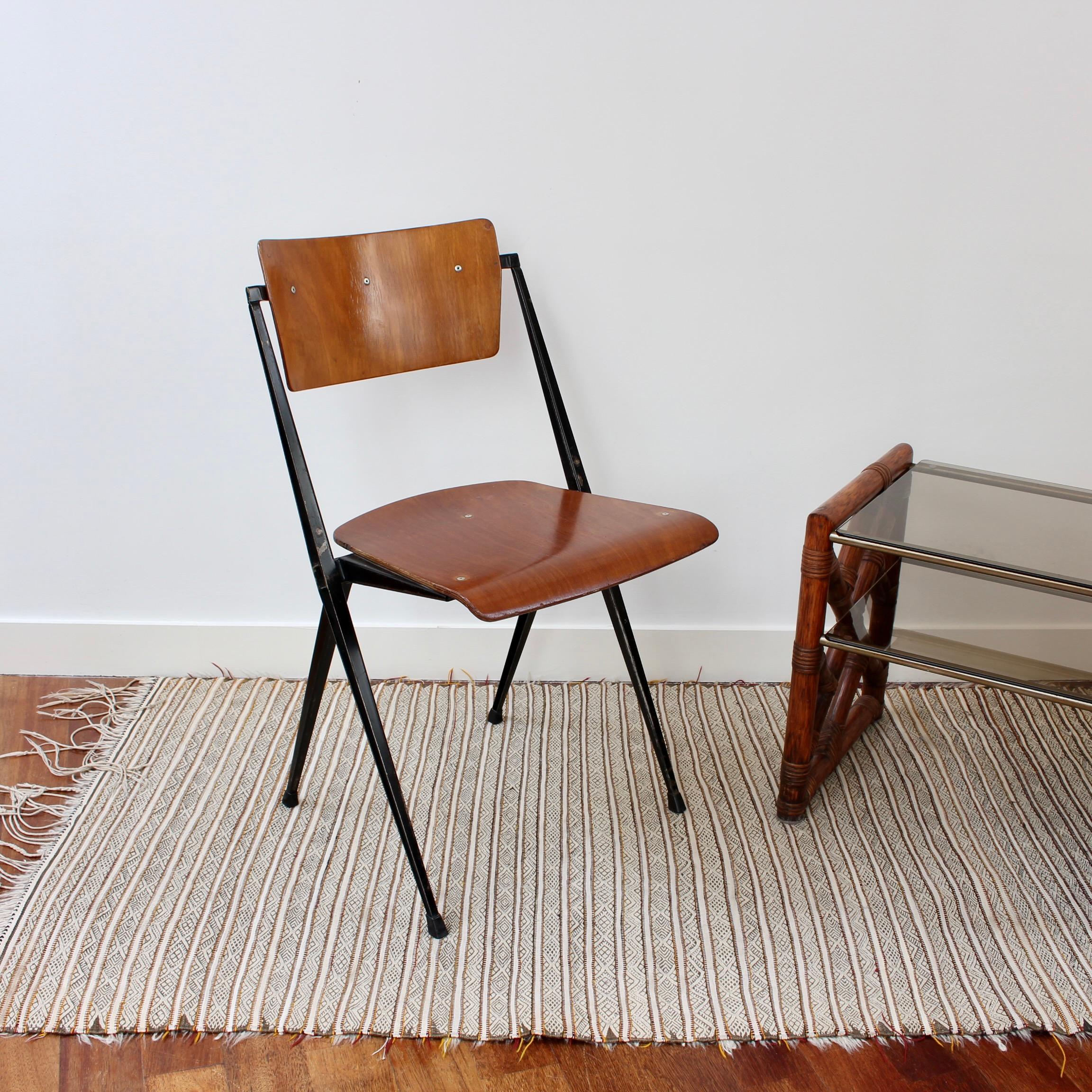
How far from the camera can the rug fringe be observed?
4.48 feet

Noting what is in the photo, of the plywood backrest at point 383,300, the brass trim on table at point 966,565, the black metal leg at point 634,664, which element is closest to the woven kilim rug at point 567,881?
the black metal leg at point 634,664

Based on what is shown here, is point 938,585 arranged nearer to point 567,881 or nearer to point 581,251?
point 567,881

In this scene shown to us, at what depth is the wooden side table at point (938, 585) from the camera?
47.7 inches

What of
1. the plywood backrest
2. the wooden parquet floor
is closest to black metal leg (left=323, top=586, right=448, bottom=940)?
the wooden parquet floor

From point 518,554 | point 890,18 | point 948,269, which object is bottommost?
point 518,554

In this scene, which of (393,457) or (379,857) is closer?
(379,857)

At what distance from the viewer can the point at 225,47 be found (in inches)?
58.1

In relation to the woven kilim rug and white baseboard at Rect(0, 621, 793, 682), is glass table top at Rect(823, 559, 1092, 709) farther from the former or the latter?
white baseboard at Rect(0, 621, 793, 682)

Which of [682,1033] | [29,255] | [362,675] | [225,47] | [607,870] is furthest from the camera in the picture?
[29,255]

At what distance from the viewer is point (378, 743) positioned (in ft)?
3.87

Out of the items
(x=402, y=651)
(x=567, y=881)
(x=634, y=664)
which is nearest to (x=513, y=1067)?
(x=567, y=881)

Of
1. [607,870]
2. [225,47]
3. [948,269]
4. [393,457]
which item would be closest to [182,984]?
[607,870]

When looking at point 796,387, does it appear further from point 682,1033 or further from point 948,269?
point 682,1033

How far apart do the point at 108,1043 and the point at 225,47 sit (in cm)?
138
